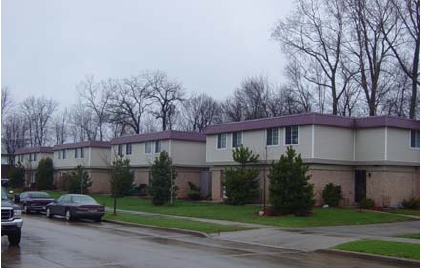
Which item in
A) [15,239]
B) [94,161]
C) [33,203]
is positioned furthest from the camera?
[94,161]

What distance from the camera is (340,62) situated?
2034 inches

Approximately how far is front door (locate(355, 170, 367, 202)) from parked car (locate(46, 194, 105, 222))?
15.7 meters

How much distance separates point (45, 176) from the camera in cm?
6438

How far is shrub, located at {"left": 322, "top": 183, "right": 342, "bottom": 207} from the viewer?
107ft

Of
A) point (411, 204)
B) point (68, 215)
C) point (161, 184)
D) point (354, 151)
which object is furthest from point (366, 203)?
point (68, 215)

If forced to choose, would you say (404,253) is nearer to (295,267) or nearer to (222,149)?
(295,267)

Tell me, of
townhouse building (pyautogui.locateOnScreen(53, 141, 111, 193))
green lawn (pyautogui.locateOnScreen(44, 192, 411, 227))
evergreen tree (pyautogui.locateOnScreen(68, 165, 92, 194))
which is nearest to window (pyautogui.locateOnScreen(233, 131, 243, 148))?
green lawn (pyautogui.locateOnScreen(44, 192, 411, 227))

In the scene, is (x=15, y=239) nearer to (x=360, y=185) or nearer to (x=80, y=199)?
(x=80, y=199)

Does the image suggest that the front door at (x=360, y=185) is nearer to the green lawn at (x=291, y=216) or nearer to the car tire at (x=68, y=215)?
the green lawn at (x=291, y=216)

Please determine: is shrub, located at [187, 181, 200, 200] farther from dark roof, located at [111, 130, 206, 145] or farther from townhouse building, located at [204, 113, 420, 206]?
townhouse building, located at [204, 113, 420, 206]

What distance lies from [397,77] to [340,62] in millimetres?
5109

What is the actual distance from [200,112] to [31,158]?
995 inches

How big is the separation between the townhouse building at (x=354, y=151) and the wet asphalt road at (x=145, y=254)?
15.1 meters

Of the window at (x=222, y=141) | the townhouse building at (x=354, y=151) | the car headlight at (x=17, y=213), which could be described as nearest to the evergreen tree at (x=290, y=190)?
the townhouse building at (x=354, y=151)
